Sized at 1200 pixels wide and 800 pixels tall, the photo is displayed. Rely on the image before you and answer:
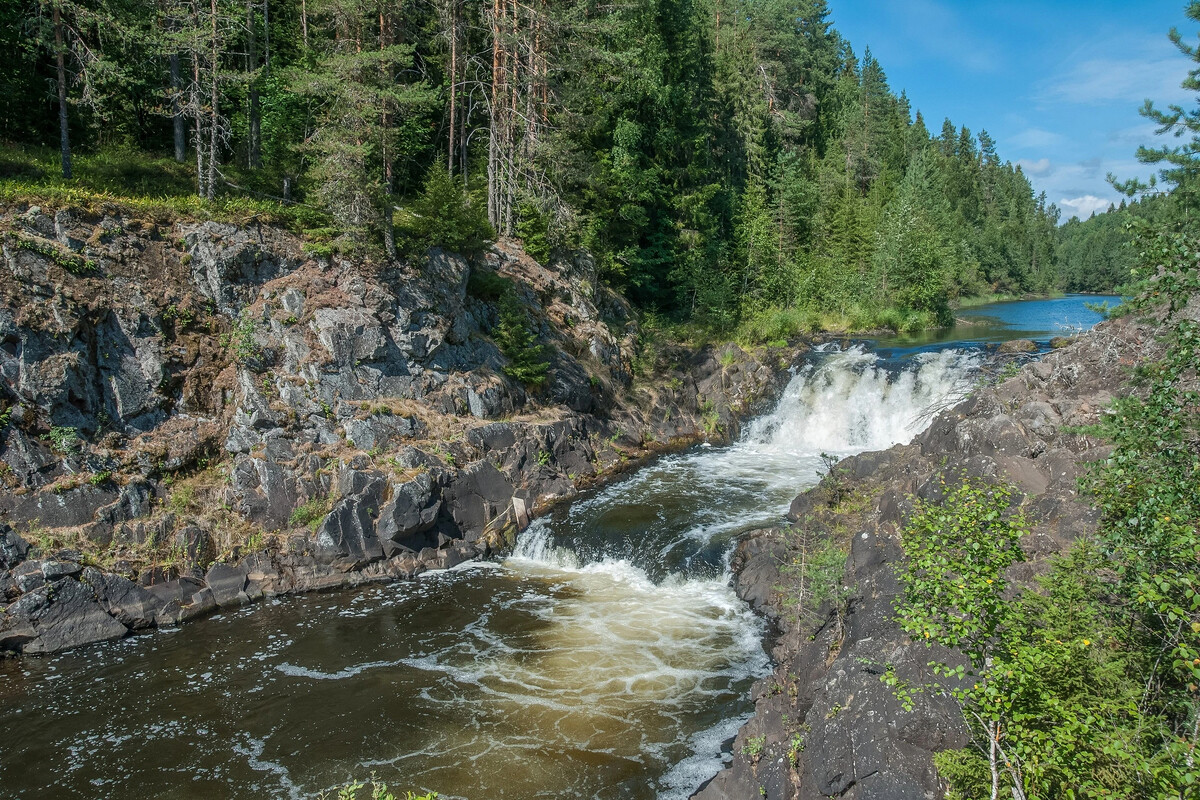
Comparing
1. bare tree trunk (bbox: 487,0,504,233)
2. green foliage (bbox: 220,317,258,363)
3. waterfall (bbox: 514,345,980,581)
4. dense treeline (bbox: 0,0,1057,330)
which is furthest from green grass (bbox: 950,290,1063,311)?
green foliage (bbox: 220,317,258,363)

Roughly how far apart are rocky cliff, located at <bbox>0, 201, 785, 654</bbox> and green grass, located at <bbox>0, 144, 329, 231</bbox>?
359 millimetres

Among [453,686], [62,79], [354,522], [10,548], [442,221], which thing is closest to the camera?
[453,686]

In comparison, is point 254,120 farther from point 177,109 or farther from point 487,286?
point 487,286

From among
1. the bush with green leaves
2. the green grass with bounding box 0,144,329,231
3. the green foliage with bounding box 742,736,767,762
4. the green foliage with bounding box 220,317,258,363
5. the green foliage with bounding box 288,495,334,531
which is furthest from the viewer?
the green foliage with bounding box 220,317,258,363

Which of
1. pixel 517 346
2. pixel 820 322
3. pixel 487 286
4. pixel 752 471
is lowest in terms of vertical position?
pixel 752 471

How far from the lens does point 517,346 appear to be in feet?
66.3

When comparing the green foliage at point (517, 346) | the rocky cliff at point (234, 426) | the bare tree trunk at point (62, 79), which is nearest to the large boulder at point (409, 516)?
the rocky cliff at point (234, 426)

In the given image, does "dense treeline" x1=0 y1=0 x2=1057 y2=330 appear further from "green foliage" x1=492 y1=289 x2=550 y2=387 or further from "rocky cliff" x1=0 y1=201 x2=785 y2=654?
"green foliage" x1=492 y1=289 x2=550 y2=387

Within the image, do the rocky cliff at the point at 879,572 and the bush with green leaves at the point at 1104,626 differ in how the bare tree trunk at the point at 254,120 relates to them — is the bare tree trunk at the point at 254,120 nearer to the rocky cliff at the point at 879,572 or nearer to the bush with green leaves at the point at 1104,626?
the rocky cliff at the point at 879,572

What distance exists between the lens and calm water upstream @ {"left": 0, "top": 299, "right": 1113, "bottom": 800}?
29.2 feet

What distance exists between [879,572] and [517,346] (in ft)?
42.1

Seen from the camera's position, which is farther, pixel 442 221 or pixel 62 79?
pixel 442 221

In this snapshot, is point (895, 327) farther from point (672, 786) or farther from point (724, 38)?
point (672, 786)

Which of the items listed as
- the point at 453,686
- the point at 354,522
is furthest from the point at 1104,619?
the point at 354,522
